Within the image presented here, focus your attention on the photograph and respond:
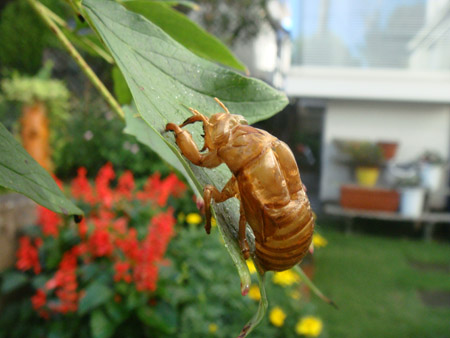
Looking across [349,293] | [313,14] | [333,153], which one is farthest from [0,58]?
[349,293]

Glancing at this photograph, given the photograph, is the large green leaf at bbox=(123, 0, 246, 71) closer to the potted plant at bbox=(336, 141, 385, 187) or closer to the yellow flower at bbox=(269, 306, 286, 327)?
the yellow flower at bbox=(269, 306, 286, 327)

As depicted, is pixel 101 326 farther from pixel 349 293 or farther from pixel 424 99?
pixel 424 99

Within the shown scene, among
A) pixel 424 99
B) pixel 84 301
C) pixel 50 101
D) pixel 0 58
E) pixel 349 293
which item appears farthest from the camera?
pixel 0 58

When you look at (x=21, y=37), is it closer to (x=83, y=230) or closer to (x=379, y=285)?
(x=83, y=230)

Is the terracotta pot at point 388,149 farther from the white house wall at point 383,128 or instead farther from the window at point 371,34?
the window at point 371,34

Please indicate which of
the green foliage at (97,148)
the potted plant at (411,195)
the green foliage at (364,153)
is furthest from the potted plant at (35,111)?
the potted plant at (411,195)

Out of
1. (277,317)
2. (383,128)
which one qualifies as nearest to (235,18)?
(383,128)
